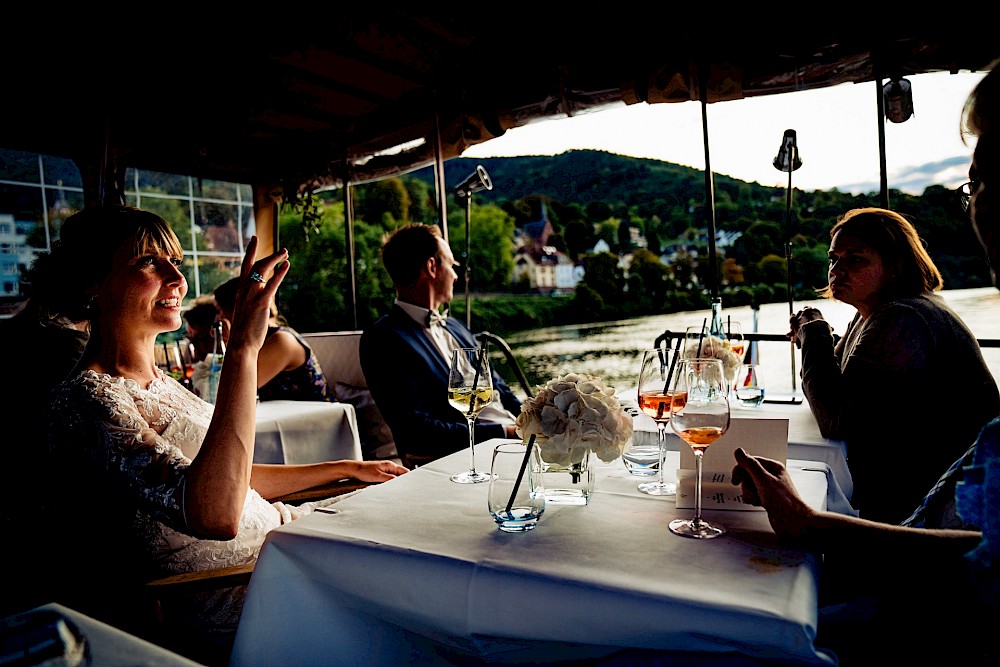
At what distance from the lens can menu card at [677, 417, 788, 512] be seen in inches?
47.4

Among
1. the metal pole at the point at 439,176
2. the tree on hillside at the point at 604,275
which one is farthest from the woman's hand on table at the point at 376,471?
the tree on hillside at the point at 604,275

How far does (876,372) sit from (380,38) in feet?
12.5

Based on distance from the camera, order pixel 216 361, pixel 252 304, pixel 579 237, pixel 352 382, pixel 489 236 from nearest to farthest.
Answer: pixel 252 304, pixel 216 361, pixel 352 382, pixel 579 237, pixel 489 236

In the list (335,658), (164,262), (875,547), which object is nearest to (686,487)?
(875,547)

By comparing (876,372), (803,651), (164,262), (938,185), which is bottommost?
(803,651)

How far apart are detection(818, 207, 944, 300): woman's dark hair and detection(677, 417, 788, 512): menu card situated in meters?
1.24

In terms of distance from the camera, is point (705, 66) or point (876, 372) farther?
point (705, 66)

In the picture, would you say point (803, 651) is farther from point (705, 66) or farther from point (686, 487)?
point (705, 66)

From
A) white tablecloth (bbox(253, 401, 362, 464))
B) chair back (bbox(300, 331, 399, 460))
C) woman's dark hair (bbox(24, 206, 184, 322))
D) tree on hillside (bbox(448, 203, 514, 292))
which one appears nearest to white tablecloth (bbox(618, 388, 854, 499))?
woman's dark hair (bbox(24, 206, 184, 322))

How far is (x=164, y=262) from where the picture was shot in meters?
1.45

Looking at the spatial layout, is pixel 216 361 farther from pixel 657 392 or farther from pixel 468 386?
pixel 657 392

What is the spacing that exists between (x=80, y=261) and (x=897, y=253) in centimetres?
249

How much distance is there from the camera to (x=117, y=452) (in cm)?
120

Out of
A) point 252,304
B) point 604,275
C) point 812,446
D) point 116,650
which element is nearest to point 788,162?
point 812,446
